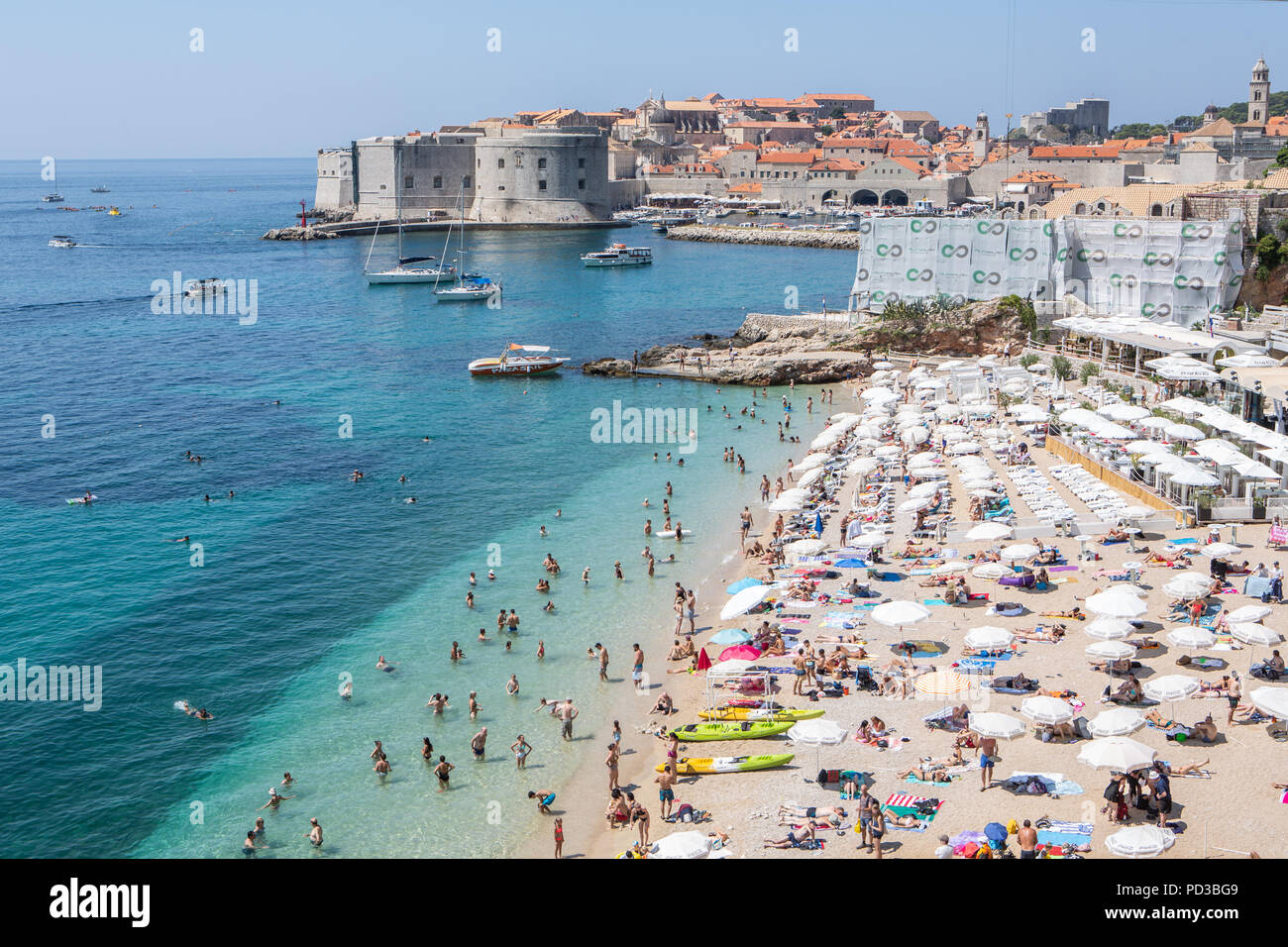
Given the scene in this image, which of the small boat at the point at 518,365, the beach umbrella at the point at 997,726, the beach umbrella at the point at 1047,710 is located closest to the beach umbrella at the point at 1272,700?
the beach umbrella at the point at 1047,710

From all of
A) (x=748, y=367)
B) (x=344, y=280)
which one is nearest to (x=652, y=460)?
(x=748, y=367)

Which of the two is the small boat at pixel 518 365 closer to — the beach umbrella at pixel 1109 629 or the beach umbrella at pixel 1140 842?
the beach umbrella at pixel 1109 629

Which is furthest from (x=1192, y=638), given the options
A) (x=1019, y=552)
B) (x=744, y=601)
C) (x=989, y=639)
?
(x=744, y=601)

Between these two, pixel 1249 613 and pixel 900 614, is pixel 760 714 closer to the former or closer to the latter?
pixel 900 614

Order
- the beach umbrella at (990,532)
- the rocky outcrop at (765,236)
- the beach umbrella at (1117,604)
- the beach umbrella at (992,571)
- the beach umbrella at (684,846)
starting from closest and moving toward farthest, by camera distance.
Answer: the beach umbrella at (684,846), the beach umbrella at (1117,604), the beach umbrella at (992,571), the beach umbrella at (990,532), the rocky outcrop at (765,236)

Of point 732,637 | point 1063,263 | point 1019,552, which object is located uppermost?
point 1063,263

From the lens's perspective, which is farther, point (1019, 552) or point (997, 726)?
point (1019, 552)
